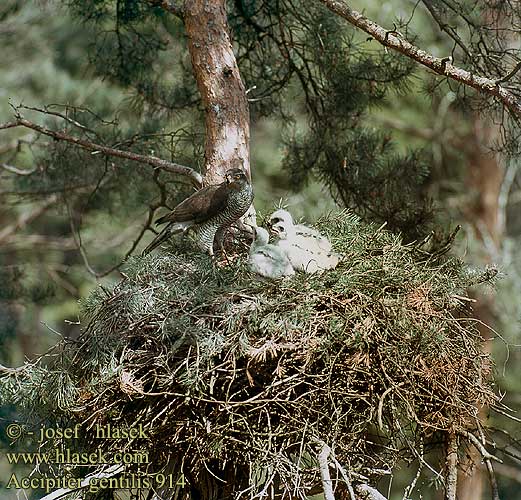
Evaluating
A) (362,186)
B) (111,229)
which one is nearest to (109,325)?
(362,186)

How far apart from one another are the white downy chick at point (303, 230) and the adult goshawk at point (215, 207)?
0.47 ft

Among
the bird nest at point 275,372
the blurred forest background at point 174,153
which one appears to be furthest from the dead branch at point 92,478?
the blurred forest background at point 174,153

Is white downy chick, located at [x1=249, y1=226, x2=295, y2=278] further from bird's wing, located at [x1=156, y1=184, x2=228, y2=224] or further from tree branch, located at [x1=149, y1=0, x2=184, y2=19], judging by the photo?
tree branch, located at [x1=149, y1=0, x2=184, y2=19]

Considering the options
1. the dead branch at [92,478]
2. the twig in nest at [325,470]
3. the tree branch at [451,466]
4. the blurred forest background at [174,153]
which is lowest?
the dead branch at [92,478]

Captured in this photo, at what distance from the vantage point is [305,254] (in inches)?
169

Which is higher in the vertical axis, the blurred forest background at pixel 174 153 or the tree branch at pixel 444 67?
the blurred forest background at pixel 174 153

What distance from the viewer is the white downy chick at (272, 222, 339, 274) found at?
4.27 m

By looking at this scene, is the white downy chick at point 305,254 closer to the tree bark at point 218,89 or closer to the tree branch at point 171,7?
the tree bark at point 218,89

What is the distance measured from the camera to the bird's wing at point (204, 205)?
4512 mm

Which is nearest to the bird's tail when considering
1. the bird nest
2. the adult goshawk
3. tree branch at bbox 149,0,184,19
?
the adult goshawk

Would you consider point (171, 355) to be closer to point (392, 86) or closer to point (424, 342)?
point (424, 342)

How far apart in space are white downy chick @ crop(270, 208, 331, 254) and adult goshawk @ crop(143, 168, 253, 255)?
0.14m

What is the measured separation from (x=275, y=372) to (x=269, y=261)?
1.80 feet

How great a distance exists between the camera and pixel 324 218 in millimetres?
4926
